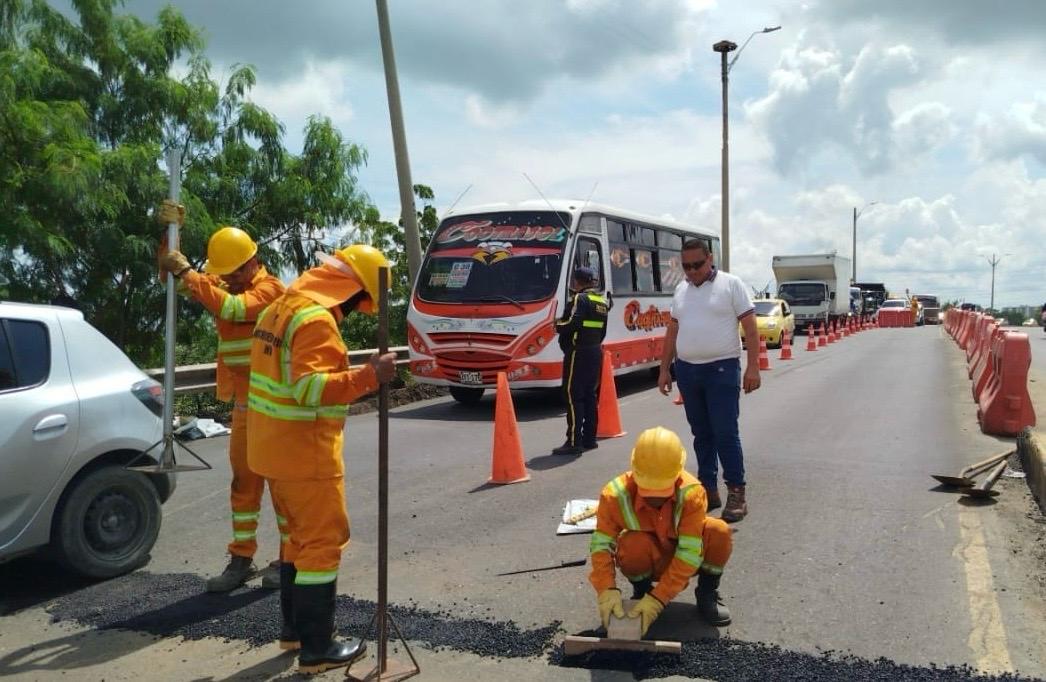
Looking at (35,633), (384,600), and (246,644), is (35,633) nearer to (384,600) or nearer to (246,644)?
(246,644)

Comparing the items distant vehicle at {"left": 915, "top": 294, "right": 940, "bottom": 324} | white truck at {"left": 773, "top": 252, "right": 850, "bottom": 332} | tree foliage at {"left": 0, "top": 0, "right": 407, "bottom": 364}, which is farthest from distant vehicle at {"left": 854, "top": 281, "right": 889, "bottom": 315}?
tree foliage at {"left": 0, "top": 0, "right": 407, "bottom": 364}

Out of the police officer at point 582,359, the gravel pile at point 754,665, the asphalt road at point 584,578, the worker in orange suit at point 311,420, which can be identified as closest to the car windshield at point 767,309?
the asphalt road at point 584,578

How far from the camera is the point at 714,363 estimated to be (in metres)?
5.98

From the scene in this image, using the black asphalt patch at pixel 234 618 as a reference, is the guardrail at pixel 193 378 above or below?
above

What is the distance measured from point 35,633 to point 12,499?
0.71 m

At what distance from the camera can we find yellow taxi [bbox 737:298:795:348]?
2517 cm

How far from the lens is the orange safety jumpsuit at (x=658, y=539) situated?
3871 mm

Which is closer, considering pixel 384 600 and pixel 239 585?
pixel 384 600

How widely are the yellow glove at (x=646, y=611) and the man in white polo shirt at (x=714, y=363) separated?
223 centimetres

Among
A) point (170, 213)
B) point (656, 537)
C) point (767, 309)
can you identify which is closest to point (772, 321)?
point (767, 309)

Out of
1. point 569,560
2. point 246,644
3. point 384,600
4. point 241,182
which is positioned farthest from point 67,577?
point 241,182

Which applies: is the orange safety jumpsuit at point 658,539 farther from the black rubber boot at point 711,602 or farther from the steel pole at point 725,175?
the steel pole at point 725,175

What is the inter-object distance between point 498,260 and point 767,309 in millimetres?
15826

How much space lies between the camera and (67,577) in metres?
5.26
